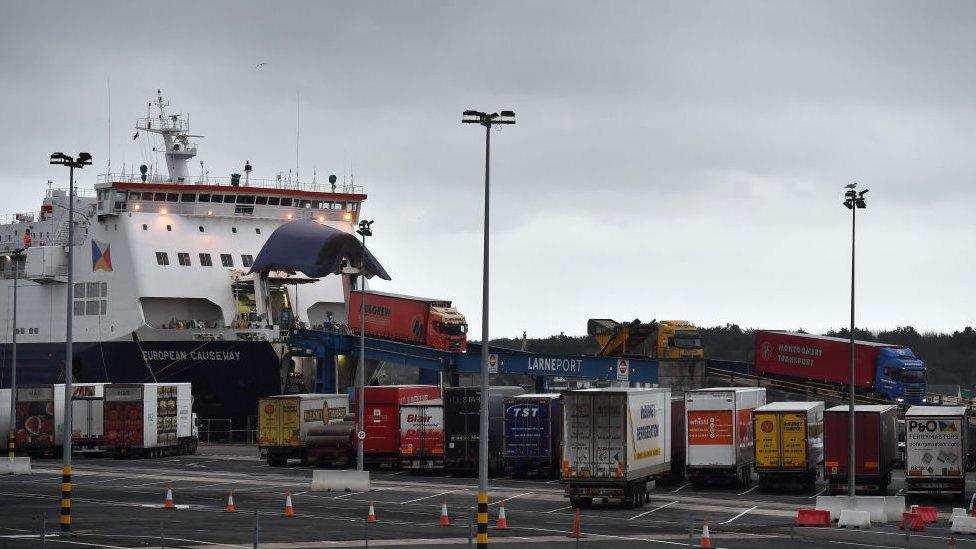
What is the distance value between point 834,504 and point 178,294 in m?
45.6

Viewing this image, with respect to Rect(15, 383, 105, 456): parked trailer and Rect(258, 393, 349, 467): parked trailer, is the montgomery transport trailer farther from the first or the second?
Rect(15, 383, 105, 456): parked trailer

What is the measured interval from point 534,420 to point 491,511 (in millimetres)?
11068

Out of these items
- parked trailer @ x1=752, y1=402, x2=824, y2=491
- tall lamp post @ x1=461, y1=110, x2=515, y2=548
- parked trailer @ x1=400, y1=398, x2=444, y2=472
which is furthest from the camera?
parked trailer @ x1=400, y1=398, x2=444, y2=472

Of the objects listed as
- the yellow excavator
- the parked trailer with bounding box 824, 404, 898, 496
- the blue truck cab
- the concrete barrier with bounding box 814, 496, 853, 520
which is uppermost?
the yellow excavator

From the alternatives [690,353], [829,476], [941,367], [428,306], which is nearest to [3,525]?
[829,476]

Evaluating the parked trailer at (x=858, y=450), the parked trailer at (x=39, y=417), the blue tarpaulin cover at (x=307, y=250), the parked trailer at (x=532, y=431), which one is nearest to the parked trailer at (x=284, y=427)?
the parked trailer at (x=532, y=431)

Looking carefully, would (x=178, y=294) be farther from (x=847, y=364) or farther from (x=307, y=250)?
(x=847, y=364)

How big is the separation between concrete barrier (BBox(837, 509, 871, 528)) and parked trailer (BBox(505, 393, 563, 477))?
1632 cm

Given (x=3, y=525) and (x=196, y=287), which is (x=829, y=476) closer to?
(x=3, y=525)

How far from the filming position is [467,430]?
5375 cm

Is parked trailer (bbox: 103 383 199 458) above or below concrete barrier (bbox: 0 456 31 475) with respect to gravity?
above

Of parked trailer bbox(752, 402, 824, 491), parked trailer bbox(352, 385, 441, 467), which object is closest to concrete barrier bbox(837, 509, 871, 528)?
parked trailer bbox(752, 402, 824, 491)

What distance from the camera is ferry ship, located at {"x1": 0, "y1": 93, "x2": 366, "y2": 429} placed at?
73.8 metres

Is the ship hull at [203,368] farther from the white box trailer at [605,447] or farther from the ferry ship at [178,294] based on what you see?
the white box trailer at [605,447]
